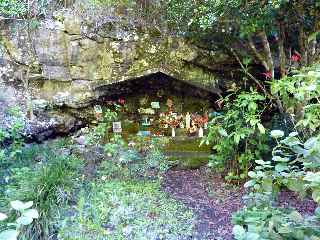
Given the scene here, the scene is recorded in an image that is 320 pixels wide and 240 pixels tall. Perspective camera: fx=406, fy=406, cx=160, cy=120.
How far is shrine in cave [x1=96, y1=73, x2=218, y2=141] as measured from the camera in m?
4.90

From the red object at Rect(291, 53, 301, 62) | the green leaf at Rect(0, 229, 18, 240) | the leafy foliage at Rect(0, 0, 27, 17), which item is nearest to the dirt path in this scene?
the red object at Rect(291, 53, 301, 62)

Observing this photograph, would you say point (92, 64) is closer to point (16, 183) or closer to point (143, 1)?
point (143, 1)

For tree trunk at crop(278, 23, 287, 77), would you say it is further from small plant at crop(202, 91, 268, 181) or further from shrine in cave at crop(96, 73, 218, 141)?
shrine in cave at crop(96, 73, 218, 141)

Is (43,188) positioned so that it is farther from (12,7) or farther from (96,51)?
(12,7)

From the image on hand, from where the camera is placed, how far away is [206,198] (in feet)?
12.4

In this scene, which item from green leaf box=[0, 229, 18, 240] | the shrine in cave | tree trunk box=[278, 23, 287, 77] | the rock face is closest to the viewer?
green leaf box=[0, 229, 18, 240]

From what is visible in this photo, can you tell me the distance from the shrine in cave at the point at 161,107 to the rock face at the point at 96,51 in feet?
0.83

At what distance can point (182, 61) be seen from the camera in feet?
15.4

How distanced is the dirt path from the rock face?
1.13 meters

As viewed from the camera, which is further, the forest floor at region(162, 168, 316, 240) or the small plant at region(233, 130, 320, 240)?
the forest floor at region(162, 168, 316, 240)

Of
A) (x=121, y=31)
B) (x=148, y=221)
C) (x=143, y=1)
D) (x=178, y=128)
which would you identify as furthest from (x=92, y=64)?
(x=148, y=221)

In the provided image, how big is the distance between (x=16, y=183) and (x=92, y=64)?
1680 millimetres

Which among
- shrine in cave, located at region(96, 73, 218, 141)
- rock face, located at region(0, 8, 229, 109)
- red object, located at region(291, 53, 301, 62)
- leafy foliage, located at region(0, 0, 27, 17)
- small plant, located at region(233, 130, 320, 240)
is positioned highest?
leafy foliage, located at region(0, 0, 27, 17)

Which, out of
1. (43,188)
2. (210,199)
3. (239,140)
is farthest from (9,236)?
(239,140)
